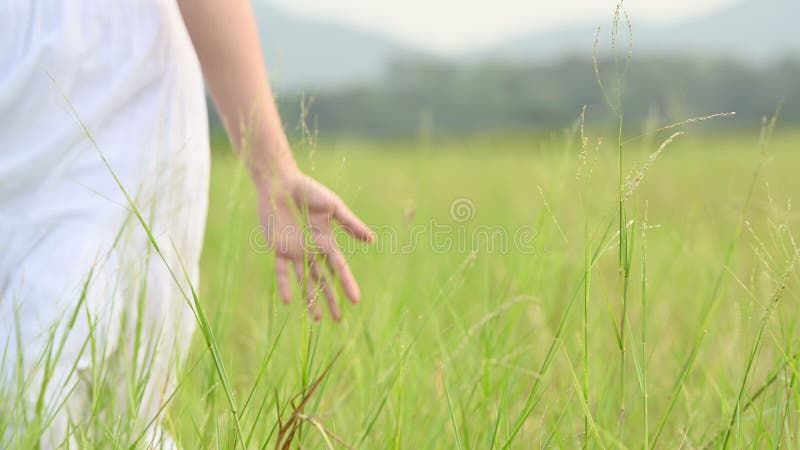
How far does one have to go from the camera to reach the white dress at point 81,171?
1087mm

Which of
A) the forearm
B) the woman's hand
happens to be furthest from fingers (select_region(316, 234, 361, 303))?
the forearm

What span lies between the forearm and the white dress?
7 cm

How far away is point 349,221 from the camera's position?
1.21 meters

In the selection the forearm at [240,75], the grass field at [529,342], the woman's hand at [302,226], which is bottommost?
the grass field at [529,342]

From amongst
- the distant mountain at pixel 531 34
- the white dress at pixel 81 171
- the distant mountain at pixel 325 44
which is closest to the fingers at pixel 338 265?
the white dress at pixel 81 171

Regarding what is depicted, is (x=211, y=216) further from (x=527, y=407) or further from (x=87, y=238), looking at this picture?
(x=527, y=407)

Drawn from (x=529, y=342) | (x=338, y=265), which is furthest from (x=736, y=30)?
(x=338, y=265)

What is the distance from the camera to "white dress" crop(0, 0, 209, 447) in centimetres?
109

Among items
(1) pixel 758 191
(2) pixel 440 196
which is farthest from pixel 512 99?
(1) pixel 758 191

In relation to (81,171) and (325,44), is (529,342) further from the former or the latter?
(325,44)

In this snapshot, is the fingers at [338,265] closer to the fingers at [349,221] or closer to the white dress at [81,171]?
the fingers at [349,221]

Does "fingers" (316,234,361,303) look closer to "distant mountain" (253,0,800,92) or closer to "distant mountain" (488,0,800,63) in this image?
"distant mountain" (488,0,800,63)

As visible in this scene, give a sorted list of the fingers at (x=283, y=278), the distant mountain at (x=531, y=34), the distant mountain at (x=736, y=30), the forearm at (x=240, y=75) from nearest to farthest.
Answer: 1. the forearm at (x=240, y=75)
2. the fingers at (x=283, y=278)
3. the distant mountain at (x=736, y=30)
4. the distant mountain at (x=531, y=34)

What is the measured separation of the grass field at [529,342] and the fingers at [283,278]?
0.11 feet
